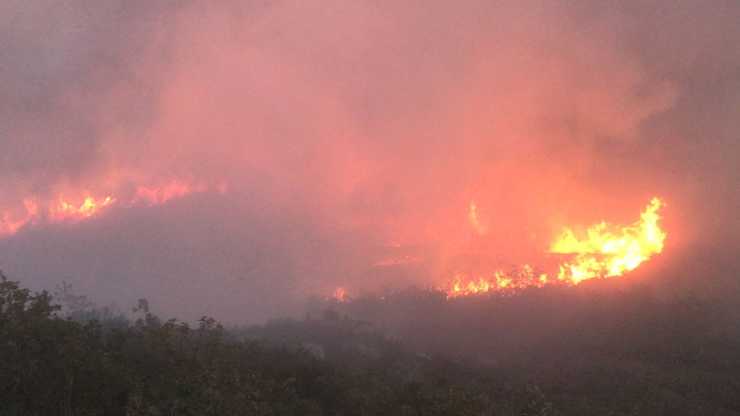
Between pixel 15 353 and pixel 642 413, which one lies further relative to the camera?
pixel 642 413

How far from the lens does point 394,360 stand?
86188 millimetres

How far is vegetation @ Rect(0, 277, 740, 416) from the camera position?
2238 cm

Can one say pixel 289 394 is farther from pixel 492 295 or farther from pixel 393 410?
pixel 492 295

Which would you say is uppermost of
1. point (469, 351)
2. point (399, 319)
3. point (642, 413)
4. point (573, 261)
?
point (573, 261)

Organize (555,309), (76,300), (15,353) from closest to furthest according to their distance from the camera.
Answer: (15,353), (555,309), (76,300)

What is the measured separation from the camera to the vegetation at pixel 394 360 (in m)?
22.4

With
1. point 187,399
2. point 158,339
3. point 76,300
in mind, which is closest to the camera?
point 187,399

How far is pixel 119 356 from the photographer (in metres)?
27.0

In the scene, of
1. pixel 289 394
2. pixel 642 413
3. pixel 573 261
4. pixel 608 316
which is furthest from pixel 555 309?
pixel 289 394

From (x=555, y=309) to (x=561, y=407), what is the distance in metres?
64.6

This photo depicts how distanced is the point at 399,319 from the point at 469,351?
93.5 ft

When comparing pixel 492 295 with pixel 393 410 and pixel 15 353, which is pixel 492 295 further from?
pixel 15 353

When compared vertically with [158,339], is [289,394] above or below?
below

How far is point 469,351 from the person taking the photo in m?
101
